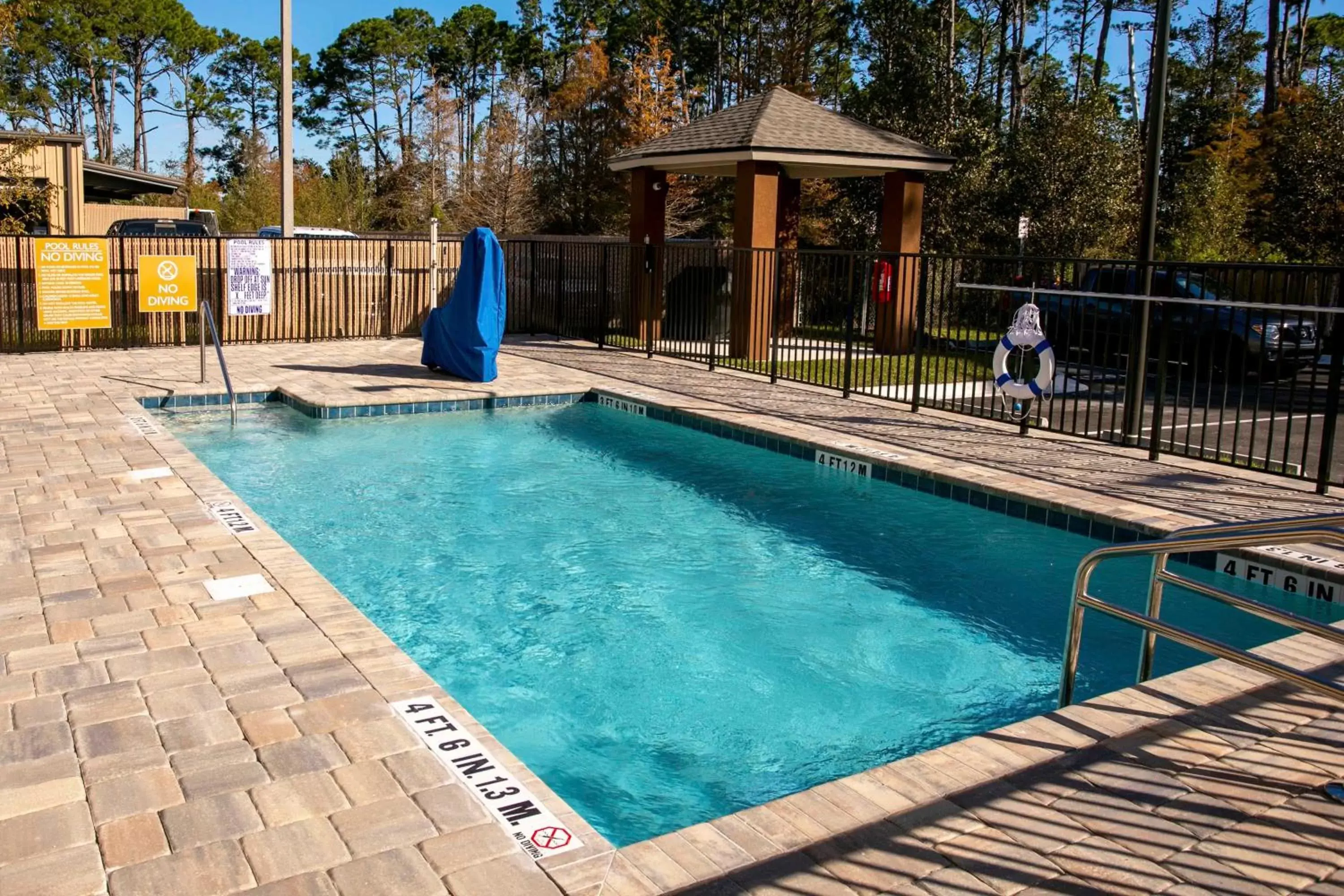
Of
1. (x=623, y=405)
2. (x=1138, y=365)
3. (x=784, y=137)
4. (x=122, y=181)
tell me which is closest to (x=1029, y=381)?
(x=1138, y=365)

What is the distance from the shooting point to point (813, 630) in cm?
621

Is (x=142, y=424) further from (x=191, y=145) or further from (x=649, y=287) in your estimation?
(x=191, y=145)

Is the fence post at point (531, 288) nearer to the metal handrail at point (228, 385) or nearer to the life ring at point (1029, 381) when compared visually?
the metal handrail at point (228, 385)

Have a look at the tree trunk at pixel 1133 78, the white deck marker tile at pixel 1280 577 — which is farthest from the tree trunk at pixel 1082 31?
the white deck marker tile at pixel 1280 577

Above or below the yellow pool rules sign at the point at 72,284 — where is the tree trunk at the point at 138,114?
above

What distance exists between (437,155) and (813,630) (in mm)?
41016

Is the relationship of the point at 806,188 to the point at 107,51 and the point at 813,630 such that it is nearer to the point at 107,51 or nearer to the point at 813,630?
the point at 813,630

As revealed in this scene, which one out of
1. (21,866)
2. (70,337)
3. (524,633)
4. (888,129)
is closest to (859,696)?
(524,633)

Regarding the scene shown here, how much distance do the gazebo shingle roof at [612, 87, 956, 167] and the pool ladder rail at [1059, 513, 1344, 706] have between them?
1158 centimetres

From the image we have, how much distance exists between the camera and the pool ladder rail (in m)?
3.16

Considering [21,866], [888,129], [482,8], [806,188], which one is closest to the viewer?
[21,866]

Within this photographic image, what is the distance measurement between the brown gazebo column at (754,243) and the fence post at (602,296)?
2256mm

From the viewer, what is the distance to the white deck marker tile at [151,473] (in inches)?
300

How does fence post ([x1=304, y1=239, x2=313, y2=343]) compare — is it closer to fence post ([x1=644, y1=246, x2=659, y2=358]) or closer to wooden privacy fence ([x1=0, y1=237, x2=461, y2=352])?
wooden privacy fence ([x1=0, y1=237, x2=461, y2=352])
